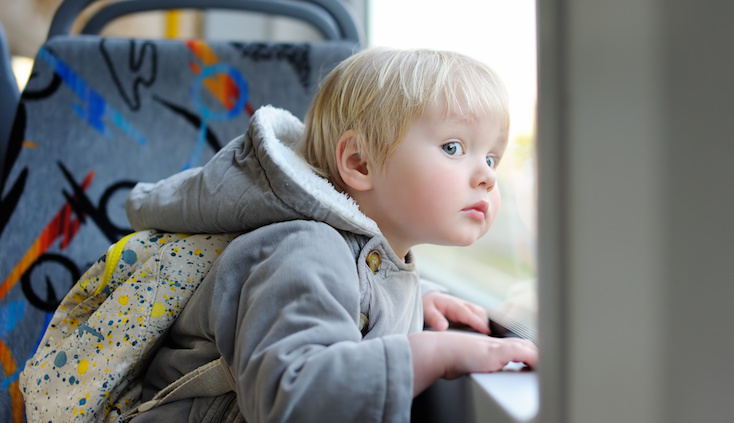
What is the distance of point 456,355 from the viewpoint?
56 cm

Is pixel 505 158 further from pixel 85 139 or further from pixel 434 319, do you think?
pixel 85 139

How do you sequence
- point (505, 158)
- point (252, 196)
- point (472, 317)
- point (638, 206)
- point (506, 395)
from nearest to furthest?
point (638, 206) < point (506, 395) < point (252, 196) < point (472, 317) < point (505, 158)

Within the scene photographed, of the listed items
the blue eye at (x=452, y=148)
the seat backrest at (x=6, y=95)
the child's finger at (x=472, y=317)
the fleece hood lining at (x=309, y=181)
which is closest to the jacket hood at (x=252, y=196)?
the fleece hood lining at (x=309, y=181)

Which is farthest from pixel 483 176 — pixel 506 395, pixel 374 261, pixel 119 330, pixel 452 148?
pixel 119 330

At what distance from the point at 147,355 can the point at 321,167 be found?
299 mm

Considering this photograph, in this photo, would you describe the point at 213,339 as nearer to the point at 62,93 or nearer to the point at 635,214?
the point at 635,214

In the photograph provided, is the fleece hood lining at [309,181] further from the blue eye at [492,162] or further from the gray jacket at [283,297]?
the blue eye at [492,162]

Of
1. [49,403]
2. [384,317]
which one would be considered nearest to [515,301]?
[384,317]

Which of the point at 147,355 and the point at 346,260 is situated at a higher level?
the point at 346,260

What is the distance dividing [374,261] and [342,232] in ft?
0.16

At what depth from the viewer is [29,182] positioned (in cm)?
98

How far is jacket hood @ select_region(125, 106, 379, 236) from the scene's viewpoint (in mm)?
635

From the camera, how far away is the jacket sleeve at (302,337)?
49 cm

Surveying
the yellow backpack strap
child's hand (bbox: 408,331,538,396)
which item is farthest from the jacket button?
the yellow backpack strap
